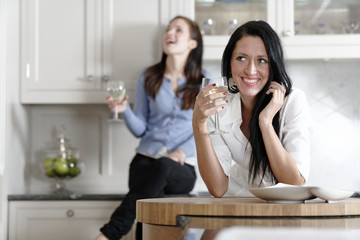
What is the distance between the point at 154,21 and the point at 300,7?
0.81 m

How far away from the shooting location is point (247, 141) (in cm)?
186

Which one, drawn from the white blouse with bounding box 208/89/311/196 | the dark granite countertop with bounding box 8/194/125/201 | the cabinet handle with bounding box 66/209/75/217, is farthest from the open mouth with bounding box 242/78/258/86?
the cabinet handle with bounding box 66/209/75/217

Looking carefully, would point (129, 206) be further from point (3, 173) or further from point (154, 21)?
point (154, 21)

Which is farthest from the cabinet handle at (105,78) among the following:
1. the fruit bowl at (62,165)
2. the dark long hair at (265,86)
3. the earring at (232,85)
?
the dark long hair at (265,86)

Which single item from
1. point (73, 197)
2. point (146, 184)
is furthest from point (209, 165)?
point (73, 197)

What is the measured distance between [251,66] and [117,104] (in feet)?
3.89

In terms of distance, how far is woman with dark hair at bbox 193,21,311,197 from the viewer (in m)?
1.74

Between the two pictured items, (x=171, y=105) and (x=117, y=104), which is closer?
(x=117, y=104)

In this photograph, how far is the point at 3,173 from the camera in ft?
9.95

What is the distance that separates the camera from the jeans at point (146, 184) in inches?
102

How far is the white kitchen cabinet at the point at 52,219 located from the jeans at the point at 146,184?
0.30 metres

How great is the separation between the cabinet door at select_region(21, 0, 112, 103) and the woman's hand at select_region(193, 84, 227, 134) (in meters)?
1.55

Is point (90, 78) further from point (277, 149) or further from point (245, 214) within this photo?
point (245, 214)

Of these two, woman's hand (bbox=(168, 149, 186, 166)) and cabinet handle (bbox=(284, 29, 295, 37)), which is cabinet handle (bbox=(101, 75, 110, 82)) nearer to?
woman's hand (bbox=(168, 149, 186, 166))
